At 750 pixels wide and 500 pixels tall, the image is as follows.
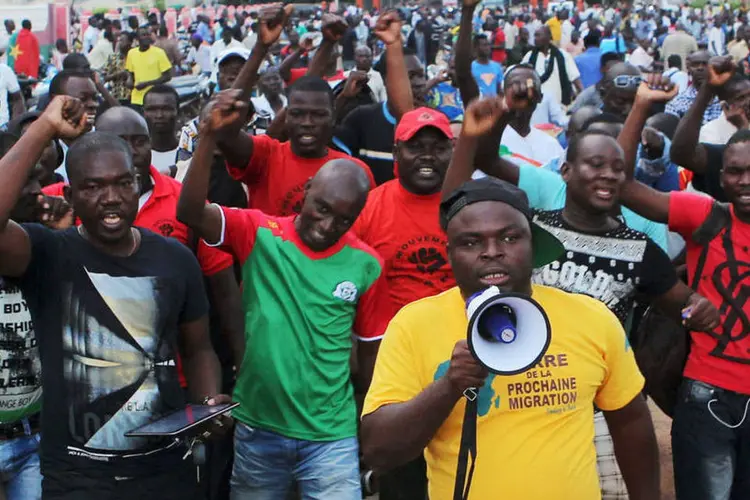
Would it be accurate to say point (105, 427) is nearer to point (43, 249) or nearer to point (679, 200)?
point (43, 249)

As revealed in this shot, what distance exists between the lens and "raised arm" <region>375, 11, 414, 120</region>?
6.51 m

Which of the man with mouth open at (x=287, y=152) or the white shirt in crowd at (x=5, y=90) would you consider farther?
the white shirt in crowd at (x=5, y=90)

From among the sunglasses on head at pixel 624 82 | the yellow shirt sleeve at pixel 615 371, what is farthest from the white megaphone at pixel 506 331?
the sunglasses on head at pixel 624 82

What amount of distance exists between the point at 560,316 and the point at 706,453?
1963 mm

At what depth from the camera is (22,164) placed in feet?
12.1

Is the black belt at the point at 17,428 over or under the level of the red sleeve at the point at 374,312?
under

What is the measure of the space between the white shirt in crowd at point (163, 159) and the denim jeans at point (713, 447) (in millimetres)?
3493

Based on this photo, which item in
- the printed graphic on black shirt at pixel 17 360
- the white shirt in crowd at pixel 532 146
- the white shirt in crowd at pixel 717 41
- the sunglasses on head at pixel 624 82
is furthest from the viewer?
the white shirt in crowd at pixel 717 41

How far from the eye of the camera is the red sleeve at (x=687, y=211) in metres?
4.96

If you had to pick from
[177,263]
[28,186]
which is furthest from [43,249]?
[28,186]

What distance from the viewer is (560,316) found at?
3.19 meters

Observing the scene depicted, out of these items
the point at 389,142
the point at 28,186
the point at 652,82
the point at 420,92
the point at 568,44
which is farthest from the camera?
the point at 568,44

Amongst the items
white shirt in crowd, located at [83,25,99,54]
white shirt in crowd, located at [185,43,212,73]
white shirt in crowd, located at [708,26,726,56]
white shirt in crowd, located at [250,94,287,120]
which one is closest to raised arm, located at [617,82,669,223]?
white shirt in crowd, located at [250,94,287,120]

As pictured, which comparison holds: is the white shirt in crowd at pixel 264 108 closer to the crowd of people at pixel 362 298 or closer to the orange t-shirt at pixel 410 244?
the crowd of people at pixel 362 298
